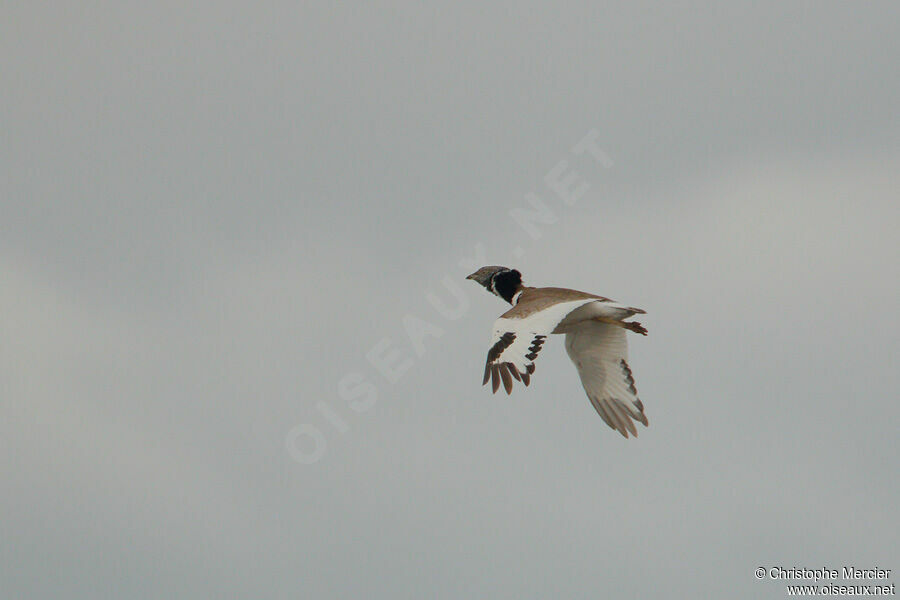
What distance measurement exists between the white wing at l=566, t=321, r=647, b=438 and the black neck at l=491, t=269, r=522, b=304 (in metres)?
1.58

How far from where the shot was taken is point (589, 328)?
81.6 ft

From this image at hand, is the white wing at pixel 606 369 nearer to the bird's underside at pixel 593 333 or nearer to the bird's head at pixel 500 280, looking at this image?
the bird's underside at pixel 593 333

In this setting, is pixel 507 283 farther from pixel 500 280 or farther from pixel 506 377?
pixel 506 377

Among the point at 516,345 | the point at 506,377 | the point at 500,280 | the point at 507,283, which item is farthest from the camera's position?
the point at 500,280

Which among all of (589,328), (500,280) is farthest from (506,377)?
(500,280)

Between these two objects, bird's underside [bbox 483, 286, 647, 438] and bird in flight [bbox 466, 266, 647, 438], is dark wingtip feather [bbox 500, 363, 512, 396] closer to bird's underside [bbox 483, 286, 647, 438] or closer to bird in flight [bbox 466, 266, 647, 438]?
bird's underside [bbox 483, 286, 647, 438]

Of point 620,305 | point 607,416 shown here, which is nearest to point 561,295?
point 620,305

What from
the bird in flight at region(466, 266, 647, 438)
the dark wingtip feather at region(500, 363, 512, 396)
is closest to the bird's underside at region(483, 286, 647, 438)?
the bird in flight at region(466, 266, 647, 438)

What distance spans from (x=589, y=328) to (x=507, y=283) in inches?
86.7

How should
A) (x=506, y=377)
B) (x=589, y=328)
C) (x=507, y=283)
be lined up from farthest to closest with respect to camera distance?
(x=507, y=283) → (x=589, y=328) → (x=506, y=377)

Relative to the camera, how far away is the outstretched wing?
20797 millimetres

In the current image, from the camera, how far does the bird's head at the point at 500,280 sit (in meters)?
26.1

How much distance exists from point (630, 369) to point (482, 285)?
12.6ft

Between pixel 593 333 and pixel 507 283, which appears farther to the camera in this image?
pixel 507 283
